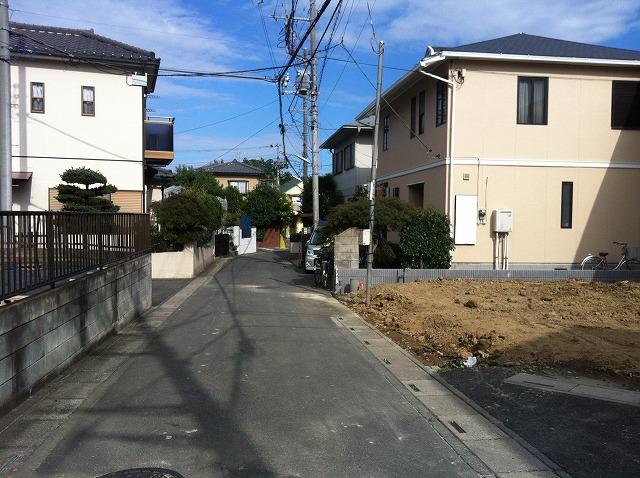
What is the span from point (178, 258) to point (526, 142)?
1213 centimetres

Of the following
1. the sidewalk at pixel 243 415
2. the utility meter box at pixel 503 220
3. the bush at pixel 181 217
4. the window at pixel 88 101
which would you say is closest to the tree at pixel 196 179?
the window at pixel 88 101

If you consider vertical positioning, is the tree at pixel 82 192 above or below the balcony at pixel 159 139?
below

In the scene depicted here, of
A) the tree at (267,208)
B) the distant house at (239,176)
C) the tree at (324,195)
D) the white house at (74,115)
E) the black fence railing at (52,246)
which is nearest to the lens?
the black fence railing at (52,246)

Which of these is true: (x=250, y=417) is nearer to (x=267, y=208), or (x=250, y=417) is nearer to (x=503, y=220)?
(x=503, y=220)

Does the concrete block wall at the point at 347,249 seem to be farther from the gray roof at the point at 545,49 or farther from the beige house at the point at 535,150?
the gray roof at the point at 545,49

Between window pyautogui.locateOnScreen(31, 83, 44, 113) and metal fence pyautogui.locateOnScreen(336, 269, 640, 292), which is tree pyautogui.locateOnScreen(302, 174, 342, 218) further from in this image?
metal fence pyautogui.locateOnScreen(336, 269, 640, 292)

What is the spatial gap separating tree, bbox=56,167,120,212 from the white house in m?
2.27

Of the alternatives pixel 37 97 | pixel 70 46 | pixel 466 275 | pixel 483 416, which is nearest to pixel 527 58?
pixel 466 275

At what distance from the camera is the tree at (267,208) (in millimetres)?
48281

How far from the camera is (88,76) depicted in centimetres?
2075

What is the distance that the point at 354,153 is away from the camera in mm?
29719

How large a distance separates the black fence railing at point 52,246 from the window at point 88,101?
12.4m

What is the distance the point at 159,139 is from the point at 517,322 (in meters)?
19.1

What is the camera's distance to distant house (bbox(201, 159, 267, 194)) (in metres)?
63.5
